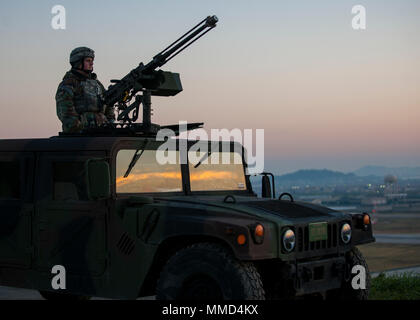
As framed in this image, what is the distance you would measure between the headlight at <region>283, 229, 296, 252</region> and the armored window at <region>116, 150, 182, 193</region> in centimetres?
158

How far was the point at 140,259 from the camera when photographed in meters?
6.68

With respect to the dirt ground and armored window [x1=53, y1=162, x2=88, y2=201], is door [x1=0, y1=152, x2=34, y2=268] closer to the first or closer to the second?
armored window [x1=53, y1=162, x2=88, y2=201]

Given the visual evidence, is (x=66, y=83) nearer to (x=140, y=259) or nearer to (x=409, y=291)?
(x=140, y=259)

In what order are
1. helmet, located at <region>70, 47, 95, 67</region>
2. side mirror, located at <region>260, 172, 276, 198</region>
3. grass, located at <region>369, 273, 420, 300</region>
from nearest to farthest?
side mirror, located at <region>260, 172, 276, 198</region>
helmet, located at <region>70, 47, 95, 67</region>
grass, located at <region>369, 273, 420, 300</region>

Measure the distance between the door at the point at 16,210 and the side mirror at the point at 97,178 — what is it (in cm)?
128

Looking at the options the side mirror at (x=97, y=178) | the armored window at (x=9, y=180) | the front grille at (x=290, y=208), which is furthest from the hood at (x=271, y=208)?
the armored window at (x=9, y=180)

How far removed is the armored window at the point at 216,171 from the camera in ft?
25.3

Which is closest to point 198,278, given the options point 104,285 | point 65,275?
point 104,285

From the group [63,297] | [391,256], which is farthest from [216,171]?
[391,256]

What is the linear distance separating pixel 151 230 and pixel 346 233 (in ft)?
6.68

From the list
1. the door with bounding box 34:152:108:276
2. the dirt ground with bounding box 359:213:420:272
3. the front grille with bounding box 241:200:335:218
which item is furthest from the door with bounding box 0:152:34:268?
the dirt ground with bounding box 359:213:420:272

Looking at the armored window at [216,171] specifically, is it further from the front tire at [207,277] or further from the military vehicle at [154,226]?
the front tire at [207,277]

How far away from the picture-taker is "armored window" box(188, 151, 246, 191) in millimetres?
7719
